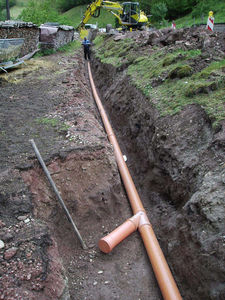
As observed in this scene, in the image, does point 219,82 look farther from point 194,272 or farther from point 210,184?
point 194,272

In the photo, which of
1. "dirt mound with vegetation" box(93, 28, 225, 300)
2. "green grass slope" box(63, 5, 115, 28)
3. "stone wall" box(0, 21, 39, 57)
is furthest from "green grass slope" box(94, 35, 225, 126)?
"green grass slope" box(63, 5, 115, 28)

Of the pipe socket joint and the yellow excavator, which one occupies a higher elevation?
the yellow excavator

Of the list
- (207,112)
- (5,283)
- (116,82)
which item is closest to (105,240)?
→ (5,283)

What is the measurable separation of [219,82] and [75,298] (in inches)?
226

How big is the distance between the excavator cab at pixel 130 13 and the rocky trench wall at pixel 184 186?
1383 cm

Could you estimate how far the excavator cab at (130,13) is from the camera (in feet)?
62.5

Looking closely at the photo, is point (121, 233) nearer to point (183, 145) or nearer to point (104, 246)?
point (104, 246)

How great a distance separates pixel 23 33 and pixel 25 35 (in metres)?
0.19

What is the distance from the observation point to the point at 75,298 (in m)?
4.23

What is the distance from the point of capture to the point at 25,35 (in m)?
14.5

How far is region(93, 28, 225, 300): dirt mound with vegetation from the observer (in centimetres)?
402

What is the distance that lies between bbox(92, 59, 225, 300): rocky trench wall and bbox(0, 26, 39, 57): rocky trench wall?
29.7 ft

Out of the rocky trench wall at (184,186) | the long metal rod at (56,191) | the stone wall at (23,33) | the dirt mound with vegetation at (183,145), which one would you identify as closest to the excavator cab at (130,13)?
the stone wall at (23,33)

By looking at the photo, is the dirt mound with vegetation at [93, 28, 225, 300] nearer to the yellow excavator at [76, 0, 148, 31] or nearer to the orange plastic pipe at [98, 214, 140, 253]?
the orange plastic pipe at [98, 214, 140, 253]
